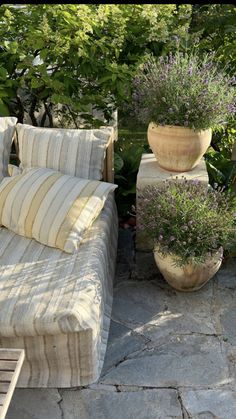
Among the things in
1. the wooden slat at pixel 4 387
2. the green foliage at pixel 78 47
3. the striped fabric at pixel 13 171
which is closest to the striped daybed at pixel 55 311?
the wooden slat at pixel 4 387

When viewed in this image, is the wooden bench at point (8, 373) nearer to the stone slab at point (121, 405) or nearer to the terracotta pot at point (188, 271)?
the stone slab at point (121, 405)

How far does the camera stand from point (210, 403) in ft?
6.86

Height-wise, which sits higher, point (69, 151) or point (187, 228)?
point (69, 151)

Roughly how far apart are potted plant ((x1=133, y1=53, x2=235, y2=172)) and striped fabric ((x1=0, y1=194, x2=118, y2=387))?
79 cm

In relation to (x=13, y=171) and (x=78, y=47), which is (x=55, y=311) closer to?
(x=13, y=171)

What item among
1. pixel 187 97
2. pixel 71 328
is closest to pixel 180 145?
pixel 187 97

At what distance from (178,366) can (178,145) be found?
1279 millimetres

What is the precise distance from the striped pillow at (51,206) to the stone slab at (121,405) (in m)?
0.73

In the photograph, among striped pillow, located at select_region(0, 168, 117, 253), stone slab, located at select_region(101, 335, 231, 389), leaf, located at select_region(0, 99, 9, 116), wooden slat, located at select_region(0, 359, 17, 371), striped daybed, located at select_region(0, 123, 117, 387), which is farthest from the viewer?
leaf, located at select_region(0, 99, 9, 116)

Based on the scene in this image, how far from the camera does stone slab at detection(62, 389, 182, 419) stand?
6.73 feet

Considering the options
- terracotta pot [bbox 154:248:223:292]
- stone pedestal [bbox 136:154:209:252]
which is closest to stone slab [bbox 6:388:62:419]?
terracotta pot [bbox 154:248:223:292]

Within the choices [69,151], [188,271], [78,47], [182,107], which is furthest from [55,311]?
[78,47]

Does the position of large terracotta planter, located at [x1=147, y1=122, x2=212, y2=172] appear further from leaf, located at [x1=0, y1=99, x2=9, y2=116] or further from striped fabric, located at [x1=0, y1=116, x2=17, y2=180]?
leaf, located at [x1=0, y1=99, x2=9, y2=116]

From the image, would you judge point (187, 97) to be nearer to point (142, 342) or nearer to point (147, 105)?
point (147, 105)
